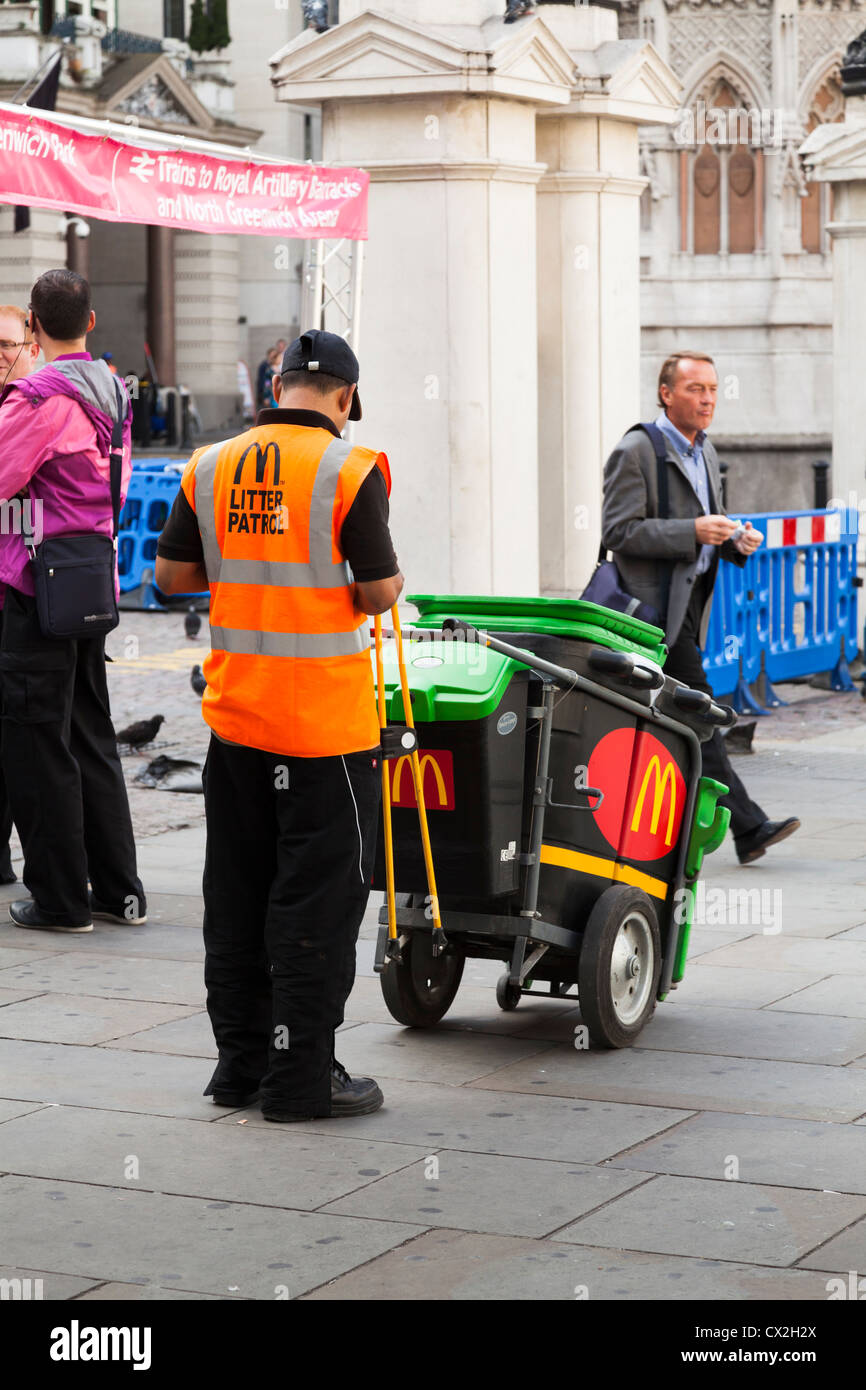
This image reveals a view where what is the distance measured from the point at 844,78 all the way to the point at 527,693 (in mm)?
9993

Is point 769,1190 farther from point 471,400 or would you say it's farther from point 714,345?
point 714,345

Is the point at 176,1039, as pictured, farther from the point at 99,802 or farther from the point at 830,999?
the point at 830,999

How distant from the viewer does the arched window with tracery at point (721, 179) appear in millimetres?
33219

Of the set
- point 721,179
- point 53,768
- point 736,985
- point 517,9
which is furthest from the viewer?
point 721,179

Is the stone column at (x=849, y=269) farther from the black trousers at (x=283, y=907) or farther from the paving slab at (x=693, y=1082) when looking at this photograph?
the black trousers at (x=283, y=907)

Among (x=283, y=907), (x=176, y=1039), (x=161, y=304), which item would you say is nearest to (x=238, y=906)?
(x=283, y=907)

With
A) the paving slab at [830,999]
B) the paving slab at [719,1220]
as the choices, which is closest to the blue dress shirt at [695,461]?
the paving slab at [830,999]

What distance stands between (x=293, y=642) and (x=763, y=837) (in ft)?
11.3

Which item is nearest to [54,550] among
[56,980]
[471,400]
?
[56,980]

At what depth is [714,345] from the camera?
33062 millimetres

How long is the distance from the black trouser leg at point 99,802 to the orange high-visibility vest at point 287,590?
2.31m

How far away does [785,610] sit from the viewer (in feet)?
41.8

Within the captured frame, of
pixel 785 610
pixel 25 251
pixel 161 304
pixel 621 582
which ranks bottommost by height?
pixel 785 610

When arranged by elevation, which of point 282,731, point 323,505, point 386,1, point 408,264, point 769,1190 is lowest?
point 769,1190
